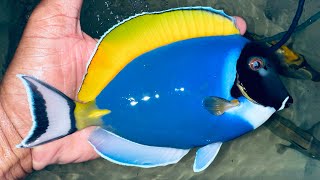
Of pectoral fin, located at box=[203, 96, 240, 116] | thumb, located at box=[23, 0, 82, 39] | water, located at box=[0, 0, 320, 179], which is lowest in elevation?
water, located at box=[0, 0, 320, 179]

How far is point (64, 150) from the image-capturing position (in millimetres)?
2262

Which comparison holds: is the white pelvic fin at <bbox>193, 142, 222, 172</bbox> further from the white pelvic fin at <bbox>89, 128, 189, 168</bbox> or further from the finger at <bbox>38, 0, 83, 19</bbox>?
the finger at <bbox>38, 0, 83, 19</bbox>

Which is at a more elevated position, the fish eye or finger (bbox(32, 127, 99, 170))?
the fish eye

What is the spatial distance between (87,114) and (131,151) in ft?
0.88

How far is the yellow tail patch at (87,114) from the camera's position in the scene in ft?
5.24

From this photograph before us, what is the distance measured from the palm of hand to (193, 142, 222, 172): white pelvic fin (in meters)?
0.77

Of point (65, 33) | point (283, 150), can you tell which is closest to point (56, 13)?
point (65, 33)

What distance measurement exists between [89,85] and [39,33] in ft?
1.97

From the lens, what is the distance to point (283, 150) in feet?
9.75

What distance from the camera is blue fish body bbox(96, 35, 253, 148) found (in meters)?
1.60

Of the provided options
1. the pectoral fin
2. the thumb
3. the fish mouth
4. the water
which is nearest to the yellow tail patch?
the pectoral fin

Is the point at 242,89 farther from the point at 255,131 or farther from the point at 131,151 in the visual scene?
the point at 255,131

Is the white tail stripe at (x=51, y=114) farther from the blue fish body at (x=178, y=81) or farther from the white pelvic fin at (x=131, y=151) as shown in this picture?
the white pelvic fin at (x=131, y=151)

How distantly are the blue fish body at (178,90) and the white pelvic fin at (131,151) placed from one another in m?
0.10
